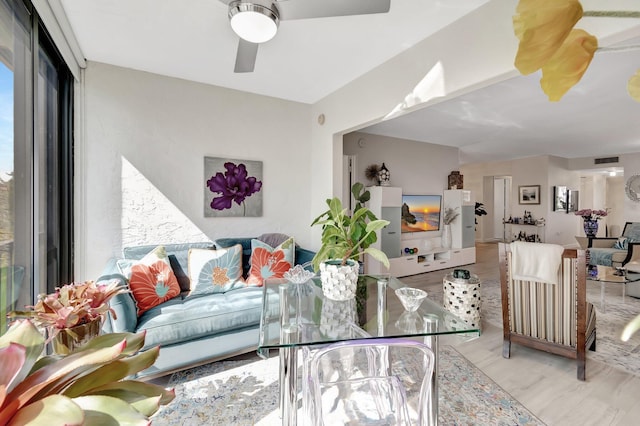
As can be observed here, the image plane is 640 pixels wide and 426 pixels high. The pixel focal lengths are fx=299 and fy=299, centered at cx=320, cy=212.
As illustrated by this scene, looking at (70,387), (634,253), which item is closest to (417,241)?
(634,253)

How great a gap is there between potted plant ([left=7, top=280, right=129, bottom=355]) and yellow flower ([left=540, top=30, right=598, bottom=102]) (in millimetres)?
1249

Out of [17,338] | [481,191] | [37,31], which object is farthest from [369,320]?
[481,191]

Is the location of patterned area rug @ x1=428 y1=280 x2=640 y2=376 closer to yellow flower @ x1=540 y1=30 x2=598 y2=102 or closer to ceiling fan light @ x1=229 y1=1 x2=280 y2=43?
yellow flower @ x1=540 y1=30 x2=598 y2=102

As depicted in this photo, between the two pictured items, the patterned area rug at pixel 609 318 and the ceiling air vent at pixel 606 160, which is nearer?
the patterned area rug at pixel 609 318

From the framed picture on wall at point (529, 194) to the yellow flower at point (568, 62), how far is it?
8.70m

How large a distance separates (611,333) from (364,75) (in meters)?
3.52

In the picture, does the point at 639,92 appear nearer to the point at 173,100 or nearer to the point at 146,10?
the point at 146,10

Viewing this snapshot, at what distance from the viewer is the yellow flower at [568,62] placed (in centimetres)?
30

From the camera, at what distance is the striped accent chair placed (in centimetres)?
210

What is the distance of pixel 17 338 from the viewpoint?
43 cm

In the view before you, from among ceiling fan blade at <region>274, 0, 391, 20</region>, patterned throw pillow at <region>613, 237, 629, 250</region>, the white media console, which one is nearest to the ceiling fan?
ceiling fan blade at <region>274, 0, 391, 20</region>

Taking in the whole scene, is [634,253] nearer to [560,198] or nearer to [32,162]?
[560,198]

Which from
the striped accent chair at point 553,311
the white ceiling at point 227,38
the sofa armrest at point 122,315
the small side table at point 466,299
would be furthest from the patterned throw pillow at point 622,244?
the sofa armrest at point 122,315

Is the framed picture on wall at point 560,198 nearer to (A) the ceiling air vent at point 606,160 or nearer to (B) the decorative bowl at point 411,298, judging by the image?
(A) the ceiling air vent at point 606,160
